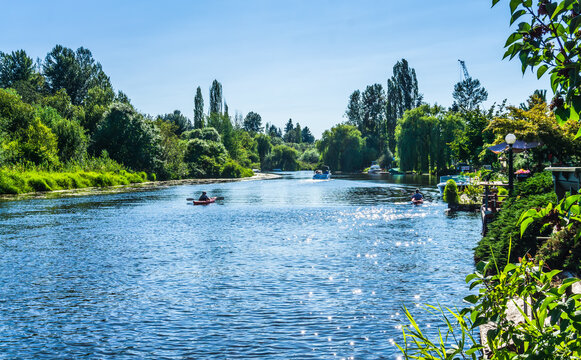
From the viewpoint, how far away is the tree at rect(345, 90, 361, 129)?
468ft

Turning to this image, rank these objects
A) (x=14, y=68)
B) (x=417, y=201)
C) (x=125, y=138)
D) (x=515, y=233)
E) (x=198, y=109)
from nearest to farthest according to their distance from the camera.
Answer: (x=515, y=233), (x=417, y=201), (x=125, y=138), (x=14, y=68), (x=198, y=109)

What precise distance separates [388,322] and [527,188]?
1006cm

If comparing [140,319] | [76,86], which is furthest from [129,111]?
[140,319]

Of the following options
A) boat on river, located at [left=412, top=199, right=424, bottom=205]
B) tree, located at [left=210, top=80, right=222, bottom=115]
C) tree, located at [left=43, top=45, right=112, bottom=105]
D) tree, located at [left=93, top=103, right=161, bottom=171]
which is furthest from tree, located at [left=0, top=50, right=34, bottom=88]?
boat on river, located at [left=412, top=199, right=424, bottom=205]

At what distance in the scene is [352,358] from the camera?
29.8 ft

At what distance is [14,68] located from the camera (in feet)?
327

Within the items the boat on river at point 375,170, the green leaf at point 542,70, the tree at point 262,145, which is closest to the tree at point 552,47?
the green leaf at point 542,70

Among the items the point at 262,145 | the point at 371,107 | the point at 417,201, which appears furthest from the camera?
the point at 262,145

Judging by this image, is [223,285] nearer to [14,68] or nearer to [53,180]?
[53,180]

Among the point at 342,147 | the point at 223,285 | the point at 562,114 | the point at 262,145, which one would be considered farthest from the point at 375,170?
the point at 562,114

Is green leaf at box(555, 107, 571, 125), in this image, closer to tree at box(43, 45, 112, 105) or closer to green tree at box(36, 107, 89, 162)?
green tree at box(36, 107, 89, 162)

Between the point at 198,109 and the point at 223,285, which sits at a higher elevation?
the point at 198,109

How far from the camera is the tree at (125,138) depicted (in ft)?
251

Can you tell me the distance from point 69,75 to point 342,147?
5835 cm
